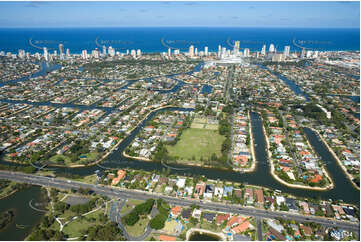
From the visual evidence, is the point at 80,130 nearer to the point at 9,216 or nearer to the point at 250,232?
the point at 9,216

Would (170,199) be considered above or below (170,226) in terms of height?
above

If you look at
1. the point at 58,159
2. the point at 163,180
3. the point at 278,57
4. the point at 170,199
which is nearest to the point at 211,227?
the point at 170,199

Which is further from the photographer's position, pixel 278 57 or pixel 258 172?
pixel 278 57

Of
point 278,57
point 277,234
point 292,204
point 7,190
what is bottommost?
point 7,190

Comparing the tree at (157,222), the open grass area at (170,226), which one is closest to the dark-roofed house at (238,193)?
the open grass area at (170,226)

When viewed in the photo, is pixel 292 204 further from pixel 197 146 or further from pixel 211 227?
pixel 197 146

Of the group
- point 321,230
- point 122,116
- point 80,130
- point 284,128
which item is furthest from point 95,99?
point 321,230

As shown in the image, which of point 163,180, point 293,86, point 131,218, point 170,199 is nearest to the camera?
point 131,218

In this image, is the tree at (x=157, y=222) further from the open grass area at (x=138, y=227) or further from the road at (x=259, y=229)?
the road at (x=259, y=229)

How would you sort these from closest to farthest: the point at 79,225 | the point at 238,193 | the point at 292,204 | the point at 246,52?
1. the point at 79,225
2. the point at 292,204
3. the point at 238,193
4. the point at 246,52
